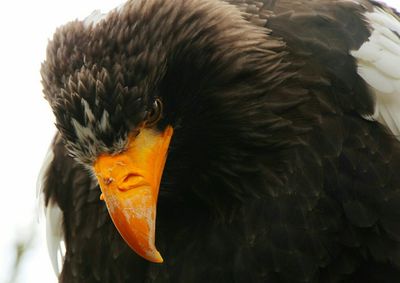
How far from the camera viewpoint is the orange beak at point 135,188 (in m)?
3.20

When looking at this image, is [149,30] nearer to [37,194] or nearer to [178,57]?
[178,57]

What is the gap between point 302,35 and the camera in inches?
148

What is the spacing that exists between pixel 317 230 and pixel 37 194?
4.88ft

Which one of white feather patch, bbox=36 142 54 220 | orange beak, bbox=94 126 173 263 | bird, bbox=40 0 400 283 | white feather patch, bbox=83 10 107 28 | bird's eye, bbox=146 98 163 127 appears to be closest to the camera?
orange beak, bbox=94 126 173 263

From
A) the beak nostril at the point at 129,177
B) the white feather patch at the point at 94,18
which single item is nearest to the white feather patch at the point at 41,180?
the white feather patch at the point at 94,18

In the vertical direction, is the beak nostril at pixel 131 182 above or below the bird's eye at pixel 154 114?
below

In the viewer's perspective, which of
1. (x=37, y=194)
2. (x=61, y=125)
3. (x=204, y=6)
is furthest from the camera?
(x=37, y=194)

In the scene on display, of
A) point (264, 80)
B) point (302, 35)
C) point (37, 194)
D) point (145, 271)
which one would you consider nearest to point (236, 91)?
point (264, 80)

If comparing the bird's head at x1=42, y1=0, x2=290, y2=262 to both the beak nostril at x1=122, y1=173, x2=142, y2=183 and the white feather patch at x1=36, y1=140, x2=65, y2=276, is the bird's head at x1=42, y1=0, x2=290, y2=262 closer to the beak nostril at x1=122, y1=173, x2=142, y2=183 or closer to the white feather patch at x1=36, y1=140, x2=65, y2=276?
the beak nostril at x1=122, y1=173, x2=142, y2=183

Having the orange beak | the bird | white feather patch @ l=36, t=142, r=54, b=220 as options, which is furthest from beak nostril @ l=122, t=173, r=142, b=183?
white feather patch @ l=36, t=142, r=54, b=220

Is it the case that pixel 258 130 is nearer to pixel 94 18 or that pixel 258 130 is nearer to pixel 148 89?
pixel 148 89

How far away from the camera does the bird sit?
3.50m

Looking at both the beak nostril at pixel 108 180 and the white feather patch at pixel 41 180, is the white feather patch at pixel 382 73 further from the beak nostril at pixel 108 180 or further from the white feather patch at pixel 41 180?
the white feather patch at pixel 41 180

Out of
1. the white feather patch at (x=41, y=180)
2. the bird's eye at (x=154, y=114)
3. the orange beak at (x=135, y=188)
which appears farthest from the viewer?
the white feather patch at (x=41, y=180)
